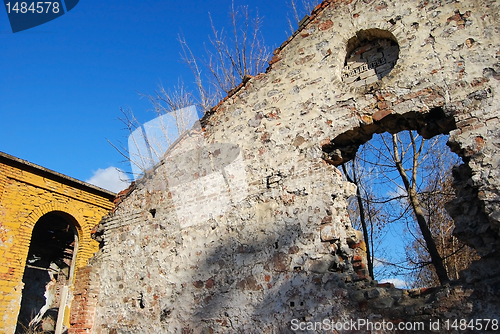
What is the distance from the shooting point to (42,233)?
39.8 ft

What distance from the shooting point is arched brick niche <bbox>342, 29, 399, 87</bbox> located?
446 centimetres

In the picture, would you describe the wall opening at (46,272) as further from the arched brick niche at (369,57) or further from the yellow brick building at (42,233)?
the arched brick niche at (369,57)

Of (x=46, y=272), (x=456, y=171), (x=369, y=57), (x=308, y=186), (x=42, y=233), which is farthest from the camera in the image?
(x=46, y=272)

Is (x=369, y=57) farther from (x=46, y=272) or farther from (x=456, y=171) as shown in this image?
(x=46, y=272)

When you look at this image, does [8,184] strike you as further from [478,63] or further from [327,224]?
[478,63]

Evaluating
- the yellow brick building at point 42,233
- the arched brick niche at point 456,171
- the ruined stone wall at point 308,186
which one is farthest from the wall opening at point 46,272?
the arched brick niche at point 456,171

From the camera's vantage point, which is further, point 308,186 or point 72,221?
point 72,221

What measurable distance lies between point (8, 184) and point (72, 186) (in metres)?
1.79

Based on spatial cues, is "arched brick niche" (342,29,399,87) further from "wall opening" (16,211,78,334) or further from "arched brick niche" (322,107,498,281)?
"wall opening" (16,211,78,334)

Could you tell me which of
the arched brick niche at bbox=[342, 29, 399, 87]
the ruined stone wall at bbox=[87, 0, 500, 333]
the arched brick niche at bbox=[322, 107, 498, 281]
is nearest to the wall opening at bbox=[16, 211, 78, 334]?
the ruined stone wall at bbox=[87, 0, 500, 333]

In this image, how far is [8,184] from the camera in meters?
8.96

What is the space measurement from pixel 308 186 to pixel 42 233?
37.3 feet

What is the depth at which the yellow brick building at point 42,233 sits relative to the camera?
8.21m

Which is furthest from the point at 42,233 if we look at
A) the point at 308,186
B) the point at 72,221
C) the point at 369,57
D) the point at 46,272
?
the point at 369,57
